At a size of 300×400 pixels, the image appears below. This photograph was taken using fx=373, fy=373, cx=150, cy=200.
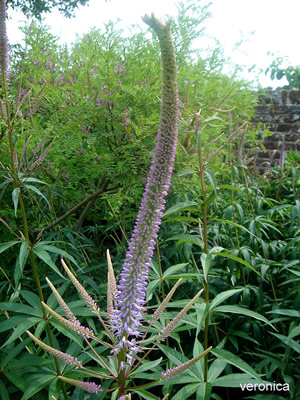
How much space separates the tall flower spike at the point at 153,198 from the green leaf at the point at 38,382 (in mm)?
918

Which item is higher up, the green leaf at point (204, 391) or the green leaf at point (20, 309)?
the green leaf at point (20, 309)

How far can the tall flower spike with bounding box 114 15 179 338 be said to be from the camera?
1.34 metres

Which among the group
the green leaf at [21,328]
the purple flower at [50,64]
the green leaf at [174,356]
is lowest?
the green leaf at [174,356]

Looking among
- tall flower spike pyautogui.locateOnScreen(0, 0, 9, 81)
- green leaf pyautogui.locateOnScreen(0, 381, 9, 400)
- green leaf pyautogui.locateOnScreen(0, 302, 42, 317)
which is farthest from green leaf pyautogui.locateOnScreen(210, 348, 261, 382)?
tall flower spike pyautogui.locateOnScreen(0, 0, 9, 81)

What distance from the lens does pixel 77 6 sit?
14.6 m

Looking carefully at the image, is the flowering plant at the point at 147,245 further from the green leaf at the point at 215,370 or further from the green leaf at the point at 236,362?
the green leaf at the point at 215,370

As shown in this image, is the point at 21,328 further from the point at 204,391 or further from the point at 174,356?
the point at 204,391

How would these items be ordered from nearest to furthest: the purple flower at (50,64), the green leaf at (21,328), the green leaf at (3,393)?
the green leaf at (21,328) → the green leaf at (3,393) → the purple flower at (50,64)

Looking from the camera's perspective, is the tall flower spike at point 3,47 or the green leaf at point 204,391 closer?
the green leaf at point 204,391

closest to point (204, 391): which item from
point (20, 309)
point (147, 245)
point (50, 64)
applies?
point (147, 245)

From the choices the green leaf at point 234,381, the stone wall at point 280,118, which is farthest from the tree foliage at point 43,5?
the green leaf at point 234,381

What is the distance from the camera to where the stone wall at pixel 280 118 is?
10.7 m

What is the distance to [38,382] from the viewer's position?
2.22m

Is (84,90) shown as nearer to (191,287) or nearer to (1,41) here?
(1,41)
